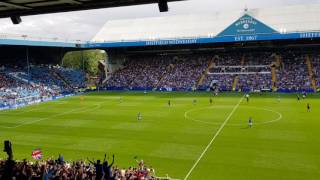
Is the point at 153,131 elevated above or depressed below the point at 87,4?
below

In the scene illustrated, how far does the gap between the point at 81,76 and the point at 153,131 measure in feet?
178

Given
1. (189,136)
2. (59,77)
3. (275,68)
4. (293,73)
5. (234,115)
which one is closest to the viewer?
(189,136)

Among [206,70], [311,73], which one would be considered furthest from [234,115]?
[206,70]

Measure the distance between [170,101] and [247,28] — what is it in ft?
80.2

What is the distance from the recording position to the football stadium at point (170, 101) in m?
20.9

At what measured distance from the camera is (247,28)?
66.3 m

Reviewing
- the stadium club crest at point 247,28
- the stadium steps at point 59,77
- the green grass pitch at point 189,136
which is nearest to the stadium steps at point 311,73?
the stadium club crest at point 247,28

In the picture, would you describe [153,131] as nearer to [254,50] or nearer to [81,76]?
[254,50]

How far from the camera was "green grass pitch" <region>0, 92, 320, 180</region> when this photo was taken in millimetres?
22359

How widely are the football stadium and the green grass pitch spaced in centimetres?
11

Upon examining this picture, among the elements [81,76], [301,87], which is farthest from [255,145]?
[81,76]

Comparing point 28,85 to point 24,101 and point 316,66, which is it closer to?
point 24,101

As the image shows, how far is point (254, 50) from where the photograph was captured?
74.9 m

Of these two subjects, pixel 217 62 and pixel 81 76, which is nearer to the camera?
pixel 217 62
